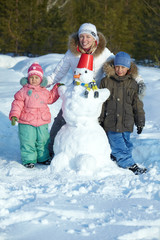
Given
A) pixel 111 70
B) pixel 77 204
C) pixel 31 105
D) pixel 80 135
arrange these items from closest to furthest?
pixel 77 204
pixel 80 135
pixel 31 105
pixel 111 70

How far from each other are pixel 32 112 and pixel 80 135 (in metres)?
0.59

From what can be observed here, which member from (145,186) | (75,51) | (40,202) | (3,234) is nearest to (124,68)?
(75,51)

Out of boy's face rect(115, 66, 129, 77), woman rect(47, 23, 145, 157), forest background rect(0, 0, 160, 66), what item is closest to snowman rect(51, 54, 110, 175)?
woman rect(47, 23, 145, 157)

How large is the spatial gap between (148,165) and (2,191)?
173cm

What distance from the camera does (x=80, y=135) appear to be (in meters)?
2.96

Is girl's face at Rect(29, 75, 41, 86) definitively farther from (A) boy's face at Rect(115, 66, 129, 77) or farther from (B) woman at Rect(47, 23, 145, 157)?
(A) boy's face at Rect(115, 66, 129, 77)

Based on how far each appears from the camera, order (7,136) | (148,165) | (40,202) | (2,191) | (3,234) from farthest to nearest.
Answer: (7,136), (148,165), (2,191), (40,202), (3,234)

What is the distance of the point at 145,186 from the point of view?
255 cm

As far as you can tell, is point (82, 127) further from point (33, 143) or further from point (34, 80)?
point (34, 80)

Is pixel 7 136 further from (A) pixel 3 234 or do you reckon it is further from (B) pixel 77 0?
(B) pixel 77 0

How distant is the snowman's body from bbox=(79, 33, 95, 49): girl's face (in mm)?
374

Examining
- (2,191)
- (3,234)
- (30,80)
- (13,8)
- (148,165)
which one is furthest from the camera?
(13,8)

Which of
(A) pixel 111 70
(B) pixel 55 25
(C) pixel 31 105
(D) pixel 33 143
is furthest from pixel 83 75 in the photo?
(B) pixel 55 25

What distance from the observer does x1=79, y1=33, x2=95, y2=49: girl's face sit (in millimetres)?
3220
